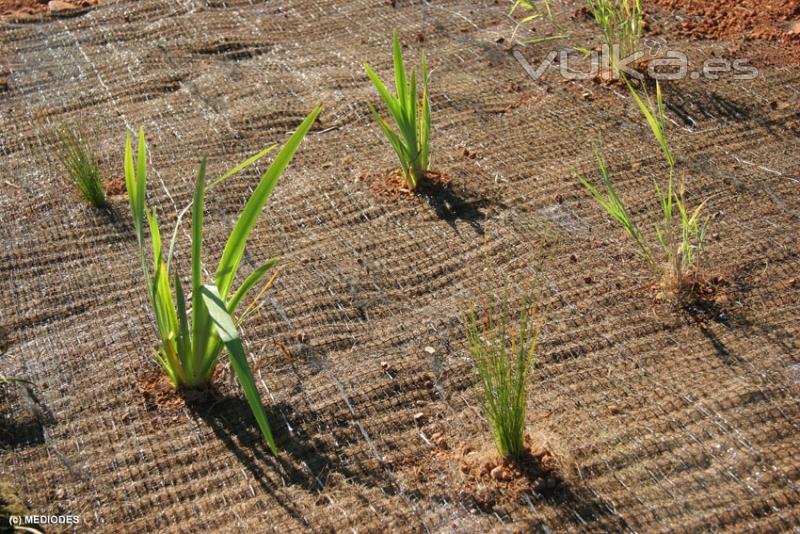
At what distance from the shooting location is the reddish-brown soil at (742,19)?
387 cm

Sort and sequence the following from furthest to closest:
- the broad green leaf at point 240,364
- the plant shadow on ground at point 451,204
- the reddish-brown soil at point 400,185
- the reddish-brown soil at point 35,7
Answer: the reddish-brown soil at point 35,7 → the reddish-brown soil at point 400,185 → the plant shadow on ground at point 451,204 → the broad green leaf at point 240,364

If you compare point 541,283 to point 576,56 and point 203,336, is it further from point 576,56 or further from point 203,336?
point 576,56

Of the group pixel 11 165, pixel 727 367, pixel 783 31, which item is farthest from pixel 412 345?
pixel 783 31

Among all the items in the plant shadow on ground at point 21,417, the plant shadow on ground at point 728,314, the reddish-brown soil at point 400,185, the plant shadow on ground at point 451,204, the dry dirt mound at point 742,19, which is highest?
the plant shadow on ground at point 21,417

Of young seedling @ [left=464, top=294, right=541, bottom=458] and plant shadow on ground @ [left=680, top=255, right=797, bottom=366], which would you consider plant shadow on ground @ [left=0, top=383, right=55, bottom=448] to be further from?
plant shadow on ground @ [left=680, top=255, right=797, bottom=366]

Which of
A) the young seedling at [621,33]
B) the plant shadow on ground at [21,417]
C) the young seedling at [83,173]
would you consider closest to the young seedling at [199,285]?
the plant shadow on ground at [21,417]

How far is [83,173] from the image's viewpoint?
2.88 meters

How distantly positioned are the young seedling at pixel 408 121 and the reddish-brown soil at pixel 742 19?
5.36 ft

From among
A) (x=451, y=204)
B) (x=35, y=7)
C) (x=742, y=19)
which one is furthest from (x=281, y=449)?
(x=35, y=7)

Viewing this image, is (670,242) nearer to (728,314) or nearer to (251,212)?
(728,314)

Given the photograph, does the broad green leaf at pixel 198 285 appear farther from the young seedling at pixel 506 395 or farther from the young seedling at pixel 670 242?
the young seedling at pixel 670 242

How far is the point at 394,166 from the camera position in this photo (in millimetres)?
3129

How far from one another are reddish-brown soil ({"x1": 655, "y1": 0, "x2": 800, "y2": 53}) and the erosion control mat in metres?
Answer: 0.10

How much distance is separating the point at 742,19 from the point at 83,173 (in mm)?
2838
